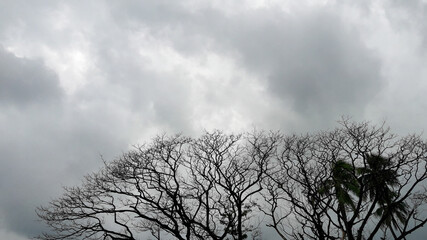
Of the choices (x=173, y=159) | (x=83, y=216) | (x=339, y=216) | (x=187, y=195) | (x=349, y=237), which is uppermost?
(x=173, y=159)

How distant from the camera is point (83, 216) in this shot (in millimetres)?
15805

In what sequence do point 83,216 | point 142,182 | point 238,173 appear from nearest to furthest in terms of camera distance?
point 83,216, point 142,182, point 238,173

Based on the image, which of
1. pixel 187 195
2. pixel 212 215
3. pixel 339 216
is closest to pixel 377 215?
pixel 339 216

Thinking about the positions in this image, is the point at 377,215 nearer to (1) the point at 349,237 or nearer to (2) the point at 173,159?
(1) the point at 349,237

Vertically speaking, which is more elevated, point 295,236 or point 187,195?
point 187,195

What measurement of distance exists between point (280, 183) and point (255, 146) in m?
2.50

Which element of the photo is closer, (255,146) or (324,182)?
(324,182)

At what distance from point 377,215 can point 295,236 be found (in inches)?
222

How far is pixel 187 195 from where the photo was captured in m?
17.5

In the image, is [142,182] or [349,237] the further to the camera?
[142,182]

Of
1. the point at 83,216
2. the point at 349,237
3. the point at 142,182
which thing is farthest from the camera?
the point at 142,182

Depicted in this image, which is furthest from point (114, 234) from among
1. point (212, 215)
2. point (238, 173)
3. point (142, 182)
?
point (238, 173)

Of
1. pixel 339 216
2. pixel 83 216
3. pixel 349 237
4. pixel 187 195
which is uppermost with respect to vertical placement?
pixel 187 195

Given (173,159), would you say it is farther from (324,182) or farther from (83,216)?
(324,182)
